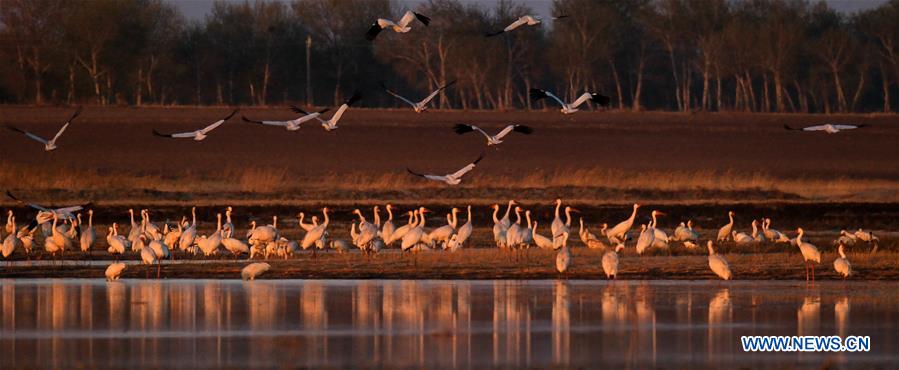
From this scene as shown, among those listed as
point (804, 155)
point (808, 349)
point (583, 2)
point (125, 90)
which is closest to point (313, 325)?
point (808, 349)

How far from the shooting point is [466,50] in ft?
253

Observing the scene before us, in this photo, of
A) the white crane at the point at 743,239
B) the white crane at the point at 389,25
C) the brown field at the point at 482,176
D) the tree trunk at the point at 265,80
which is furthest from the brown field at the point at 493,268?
the tree trunk at the point at 265,80

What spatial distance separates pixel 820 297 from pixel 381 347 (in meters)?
6.40

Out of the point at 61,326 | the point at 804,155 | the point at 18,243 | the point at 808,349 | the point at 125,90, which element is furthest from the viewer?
the point at 125,90

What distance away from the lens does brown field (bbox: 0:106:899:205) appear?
39656 millimetres

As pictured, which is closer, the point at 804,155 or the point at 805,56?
the point at 804,155

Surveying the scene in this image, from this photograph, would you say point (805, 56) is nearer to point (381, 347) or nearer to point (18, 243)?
point (18, 243)

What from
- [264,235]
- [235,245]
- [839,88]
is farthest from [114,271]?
[839,88]

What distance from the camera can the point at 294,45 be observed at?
83.8 metres

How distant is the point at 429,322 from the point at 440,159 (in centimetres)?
3306

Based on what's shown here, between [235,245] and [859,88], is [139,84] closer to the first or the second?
[859,88]

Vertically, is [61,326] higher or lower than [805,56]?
lower

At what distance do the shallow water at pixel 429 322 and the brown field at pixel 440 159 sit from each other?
16.9 metres

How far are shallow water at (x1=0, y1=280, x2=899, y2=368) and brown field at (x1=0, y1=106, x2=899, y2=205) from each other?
16.9 m
